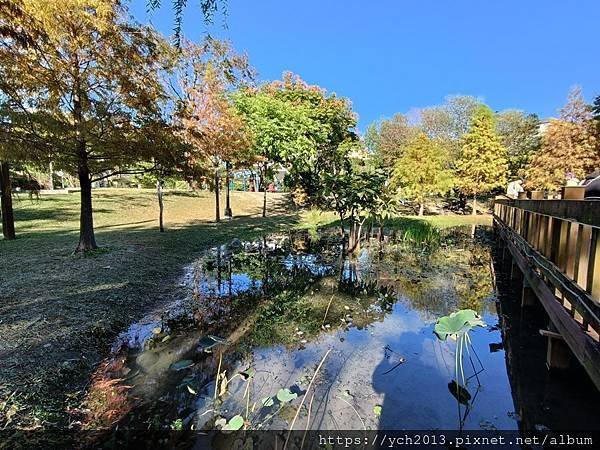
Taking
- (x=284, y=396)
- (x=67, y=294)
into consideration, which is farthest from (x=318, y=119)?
(x=284, y=396)

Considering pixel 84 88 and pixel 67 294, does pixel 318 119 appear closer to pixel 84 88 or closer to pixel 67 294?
pixel 84 88

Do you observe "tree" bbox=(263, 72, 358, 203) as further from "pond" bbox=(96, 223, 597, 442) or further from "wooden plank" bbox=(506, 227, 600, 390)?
"wooden plank" bbox=(506, 227, 600, 390)

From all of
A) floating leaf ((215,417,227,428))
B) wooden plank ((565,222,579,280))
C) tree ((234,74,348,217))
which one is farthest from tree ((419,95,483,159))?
floating leaf ((215,417,227,428))

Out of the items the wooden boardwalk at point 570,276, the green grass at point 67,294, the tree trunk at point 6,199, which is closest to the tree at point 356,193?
the green grass at point 67,294

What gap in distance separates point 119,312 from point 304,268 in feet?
15.2

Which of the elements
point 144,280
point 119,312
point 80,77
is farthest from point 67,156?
point 119,312

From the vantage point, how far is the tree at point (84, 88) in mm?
6391

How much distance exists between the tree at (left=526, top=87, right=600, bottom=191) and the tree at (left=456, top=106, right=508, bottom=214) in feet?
8.18

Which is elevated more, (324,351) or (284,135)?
(284,135)

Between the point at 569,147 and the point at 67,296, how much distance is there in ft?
84.3

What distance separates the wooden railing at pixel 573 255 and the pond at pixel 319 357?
114cm

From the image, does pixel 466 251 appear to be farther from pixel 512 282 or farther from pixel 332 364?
pixel 332 364

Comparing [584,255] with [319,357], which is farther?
[319,357]

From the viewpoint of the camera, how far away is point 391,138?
31.9m
